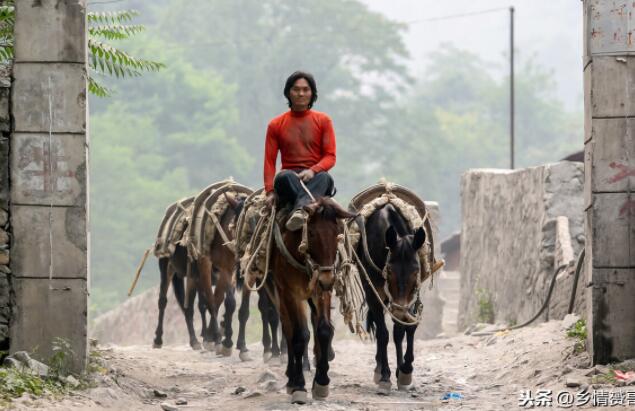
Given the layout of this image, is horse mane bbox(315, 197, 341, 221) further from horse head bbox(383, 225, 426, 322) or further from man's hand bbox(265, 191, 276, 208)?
horse head bbox(383, 225, 426, 322)

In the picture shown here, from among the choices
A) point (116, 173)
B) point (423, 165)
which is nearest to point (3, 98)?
point (116, 173)

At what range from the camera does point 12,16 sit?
12.1 m

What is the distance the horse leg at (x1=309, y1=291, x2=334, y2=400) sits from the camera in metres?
10.9

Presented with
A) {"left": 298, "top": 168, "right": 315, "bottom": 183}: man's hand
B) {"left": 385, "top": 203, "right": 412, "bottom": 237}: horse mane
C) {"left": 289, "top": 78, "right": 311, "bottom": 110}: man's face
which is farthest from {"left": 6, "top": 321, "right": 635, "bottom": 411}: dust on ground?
{"left": 289, "top": 78, "right": 311, "bottom": 110}: man's face

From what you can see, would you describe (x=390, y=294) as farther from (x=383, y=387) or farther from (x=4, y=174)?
(x=4, y=174)

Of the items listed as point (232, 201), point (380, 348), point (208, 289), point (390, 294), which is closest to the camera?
point (390, 294)

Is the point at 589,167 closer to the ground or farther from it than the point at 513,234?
farther from it

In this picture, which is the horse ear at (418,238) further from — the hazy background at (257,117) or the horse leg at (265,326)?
the hazy background at (257,117)

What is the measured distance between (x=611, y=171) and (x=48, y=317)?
17.3 ft

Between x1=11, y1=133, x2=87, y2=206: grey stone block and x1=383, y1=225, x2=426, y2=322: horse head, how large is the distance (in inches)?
114

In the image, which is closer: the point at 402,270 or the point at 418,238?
the point at 402,270

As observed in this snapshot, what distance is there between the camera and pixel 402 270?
11938 millimetres

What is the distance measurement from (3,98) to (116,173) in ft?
172

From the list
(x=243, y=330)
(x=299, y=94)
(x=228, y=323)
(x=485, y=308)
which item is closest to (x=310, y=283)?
(x=299, y=94)
